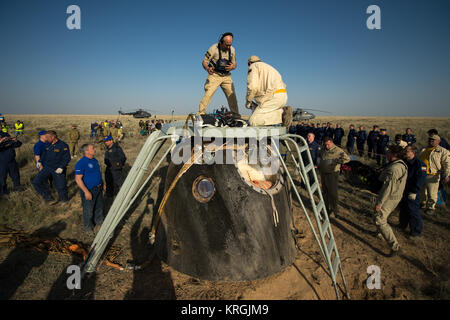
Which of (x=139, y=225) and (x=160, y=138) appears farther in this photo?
(x=139, y=225)

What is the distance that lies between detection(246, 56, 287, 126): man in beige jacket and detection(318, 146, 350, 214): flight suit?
3406 mm

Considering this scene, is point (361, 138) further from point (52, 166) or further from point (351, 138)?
point (52, 166)

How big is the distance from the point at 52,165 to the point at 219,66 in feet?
21.0

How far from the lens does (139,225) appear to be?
628 cm

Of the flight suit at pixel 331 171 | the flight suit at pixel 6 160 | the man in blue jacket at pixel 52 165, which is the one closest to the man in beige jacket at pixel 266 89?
the flight suit at pixel 331 171

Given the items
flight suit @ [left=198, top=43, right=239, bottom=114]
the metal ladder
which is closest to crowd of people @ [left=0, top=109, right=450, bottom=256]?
the metal ladder

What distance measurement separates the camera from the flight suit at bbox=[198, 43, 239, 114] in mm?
5125

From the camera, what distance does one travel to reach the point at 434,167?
717 centimetres

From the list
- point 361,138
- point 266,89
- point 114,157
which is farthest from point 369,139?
point 114,157

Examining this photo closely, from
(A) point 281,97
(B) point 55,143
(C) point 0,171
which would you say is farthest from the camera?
(C) point 0,171

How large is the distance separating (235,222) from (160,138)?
1933 mm
